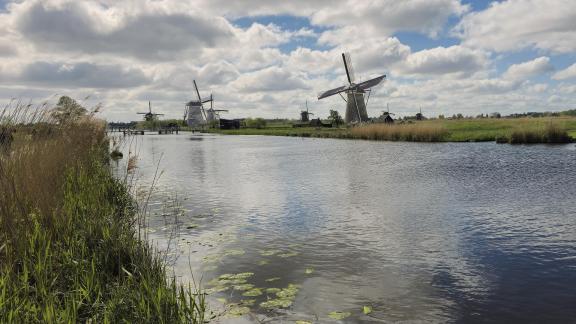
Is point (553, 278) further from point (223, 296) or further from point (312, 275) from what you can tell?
point (223, 296)

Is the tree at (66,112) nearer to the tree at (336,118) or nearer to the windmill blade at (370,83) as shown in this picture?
the windmill blade at (370,83)

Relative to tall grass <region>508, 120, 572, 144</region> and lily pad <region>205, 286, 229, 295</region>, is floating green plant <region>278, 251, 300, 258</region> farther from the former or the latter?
tall grass <region>508, 120, 572, 144</region>

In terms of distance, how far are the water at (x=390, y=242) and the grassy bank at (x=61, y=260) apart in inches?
57.0

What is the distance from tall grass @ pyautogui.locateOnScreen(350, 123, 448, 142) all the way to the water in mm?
28222

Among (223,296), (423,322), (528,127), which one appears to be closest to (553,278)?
(423,322)

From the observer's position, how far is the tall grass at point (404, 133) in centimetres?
4850

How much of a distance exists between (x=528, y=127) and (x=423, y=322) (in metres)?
42.5

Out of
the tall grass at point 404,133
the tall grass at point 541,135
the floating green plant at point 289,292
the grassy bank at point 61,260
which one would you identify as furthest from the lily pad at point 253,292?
the tall grass at point 404,133

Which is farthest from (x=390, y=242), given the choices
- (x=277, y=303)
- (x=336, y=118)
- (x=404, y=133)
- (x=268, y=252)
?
(x=336, y=118)

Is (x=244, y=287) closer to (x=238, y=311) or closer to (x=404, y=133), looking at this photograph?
(x=238, y=311)

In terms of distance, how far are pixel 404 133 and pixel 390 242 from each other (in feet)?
141

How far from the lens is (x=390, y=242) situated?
33.6 feet

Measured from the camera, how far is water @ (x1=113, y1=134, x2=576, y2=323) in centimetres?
680

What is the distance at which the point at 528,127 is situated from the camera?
42.3 meters
